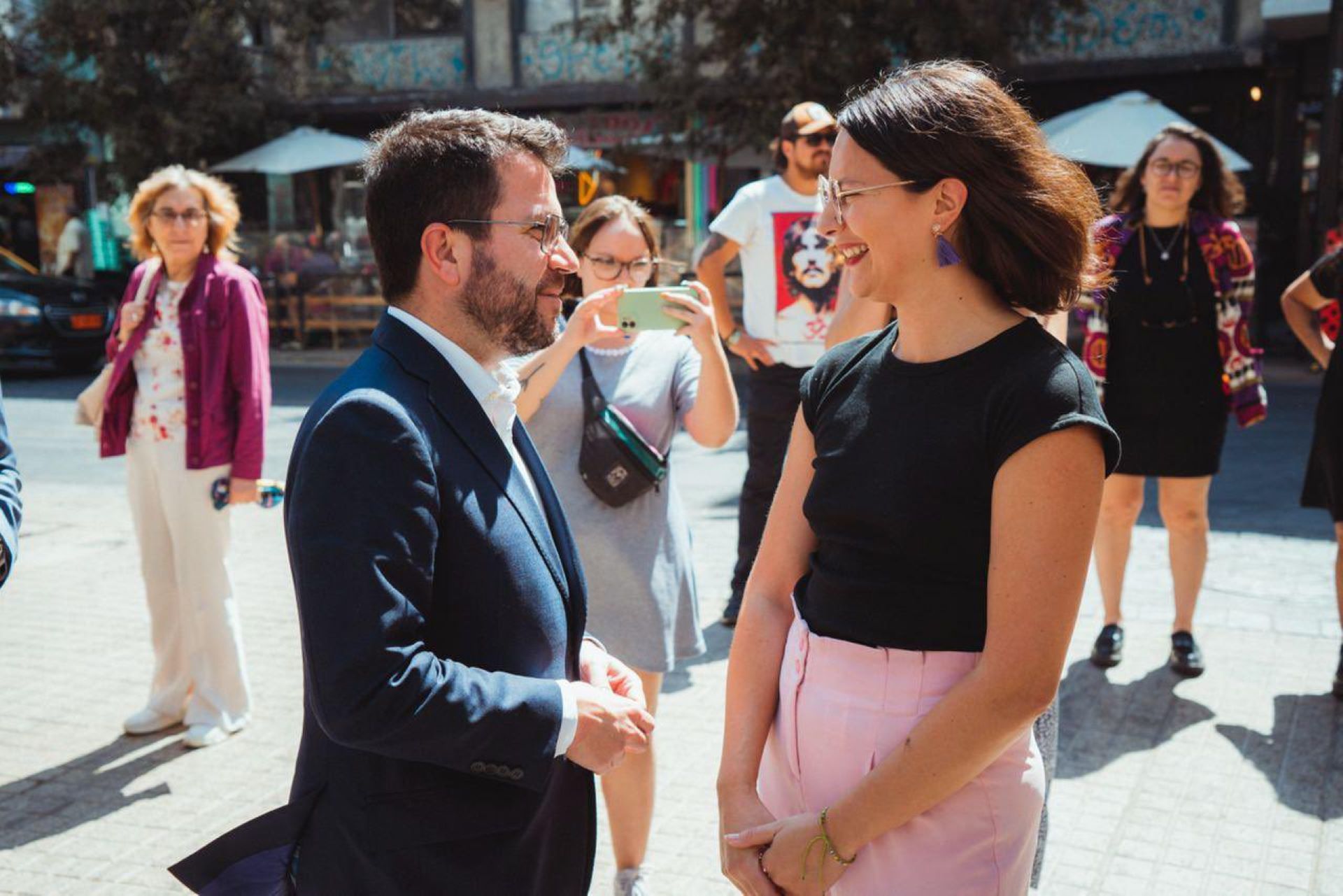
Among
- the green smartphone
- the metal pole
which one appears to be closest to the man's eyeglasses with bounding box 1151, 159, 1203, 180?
the green smartphone

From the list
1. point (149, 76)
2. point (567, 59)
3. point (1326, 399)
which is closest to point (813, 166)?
point (1326, 399)

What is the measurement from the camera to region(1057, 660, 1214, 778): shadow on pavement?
4.35m

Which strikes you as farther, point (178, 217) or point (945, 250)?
point (178, 217)

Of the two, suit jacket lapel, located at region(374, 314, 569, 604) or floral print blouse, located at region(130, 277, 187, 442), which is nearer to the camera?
suit jacket lapel, located at region(374, 314, 569, 604)

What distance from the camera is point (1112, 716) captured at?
4.66m

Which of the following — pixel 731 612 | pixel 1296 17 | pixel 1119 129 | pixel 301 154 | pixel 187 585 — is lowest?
pixel 731 612

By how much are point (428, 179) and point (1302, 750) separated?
→ 3866 millimetres

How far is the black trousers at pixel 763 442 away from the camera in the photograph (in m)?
5.55

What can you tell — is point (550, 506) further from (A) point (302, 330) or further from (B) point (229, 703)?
(A) point (302, 330)

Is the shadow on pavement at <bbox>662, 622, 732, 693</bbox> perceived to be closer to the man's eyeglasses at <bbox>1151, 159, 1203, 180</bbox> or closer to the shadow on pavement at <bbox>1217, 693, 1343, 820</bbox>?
the shadow on pavement at <bbox>1217, 693, 1343, 820</bbox>

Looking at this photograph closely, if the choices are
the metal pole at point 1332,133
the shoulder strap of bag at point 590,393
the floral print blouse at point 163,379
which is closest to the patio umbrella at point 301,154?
the metal pole at point 1332,133

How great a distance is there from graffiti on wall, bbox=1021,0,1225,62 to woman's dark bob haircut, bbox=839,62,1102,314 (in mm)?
16169

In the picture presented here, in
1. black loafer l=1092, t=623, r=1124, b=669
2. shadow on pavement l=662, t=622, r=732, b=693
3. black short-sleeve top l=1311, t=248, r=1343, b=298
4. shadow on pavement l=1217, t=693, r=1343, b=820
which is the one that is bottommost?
shadow on pavement l=662, t=622, r=732, b=693

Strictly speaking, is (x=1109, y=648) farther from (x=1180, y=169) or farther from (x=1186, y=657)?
(x=1180, y=169)
